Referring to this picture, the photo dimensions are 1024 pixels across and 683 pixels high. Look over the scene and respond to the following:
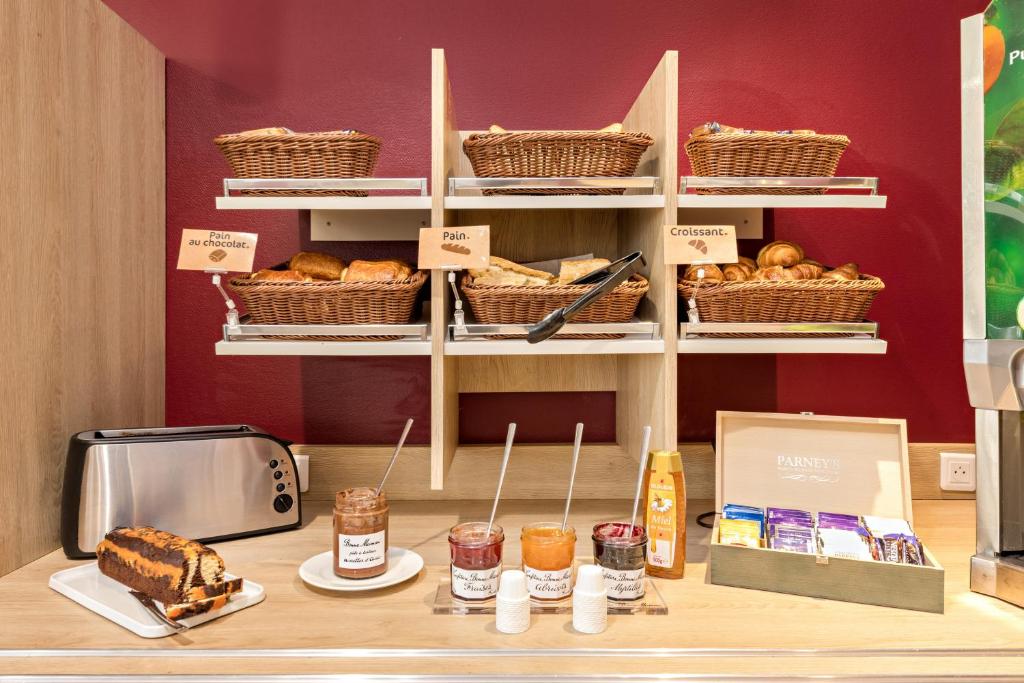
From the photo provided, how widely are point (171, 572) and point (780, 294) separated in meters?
1.17

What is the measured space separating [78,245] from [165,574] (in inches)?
29.5

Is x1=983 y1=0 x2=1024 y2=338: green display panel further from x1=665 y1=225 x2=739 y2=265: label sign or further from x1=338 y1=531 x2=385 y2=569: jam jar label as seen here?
x1=338 y1=531 x2=385 y2=569: jam jar label

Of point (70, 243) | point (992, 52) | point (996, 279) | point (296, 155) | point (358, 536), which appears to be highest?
point (992, 52)

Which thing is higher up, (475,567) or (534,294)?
(534,294)

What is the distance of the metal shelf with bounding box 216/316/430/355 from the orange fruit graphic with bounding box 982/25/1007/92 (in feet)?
3.48

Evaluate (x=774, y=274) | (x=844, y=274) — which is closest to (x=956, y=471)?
(x=844, y=274)

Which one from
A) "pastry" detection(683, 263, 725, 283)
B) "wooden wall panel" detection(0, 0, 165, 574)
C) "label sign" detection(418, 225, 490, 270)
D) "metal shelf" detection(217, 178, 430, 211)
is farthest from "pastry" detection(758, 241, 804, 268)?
"wooden wall panel" detection(0, 0, 165, 574)

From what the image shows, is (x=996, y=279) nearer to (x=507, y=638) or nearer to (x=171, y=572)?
(x=507, y=638)

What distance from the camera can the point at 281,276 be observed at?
139 centimetres

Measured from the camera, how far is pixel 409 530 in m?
1.56

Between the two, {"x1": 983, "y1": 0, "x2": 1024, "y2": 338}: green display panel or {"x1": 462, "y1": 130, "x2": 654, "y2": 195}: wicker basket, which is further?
{"x1": 462, "y1": 130, "x2": 654, "y2": 195}: wicker basket

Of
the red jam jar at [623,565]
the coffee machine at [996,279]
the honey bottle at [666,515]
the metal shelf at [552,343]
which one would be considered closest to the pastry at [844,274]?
the coffee machine at [996,279]

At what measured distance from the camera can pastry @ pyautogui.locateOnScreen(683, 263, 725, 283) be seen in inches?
54.7

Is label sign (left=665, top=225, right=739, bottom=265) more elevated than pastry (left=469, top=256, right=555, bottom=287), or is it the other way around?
label sign (left=665, top=225, right=739, bottom=265)
